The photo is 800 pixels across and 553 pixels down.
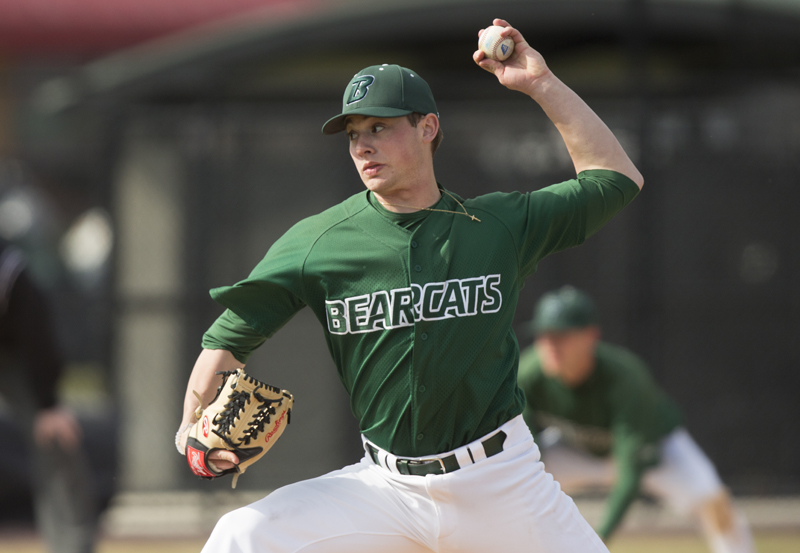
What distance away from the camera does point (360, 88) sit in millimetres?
2949

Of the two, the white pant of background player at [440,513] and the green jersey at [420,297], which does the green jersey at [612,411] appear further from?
the green jersey at [420,297]

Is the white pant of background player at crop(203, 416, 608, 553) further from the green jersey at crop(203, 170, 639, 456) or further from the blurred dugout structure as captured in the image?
the blurred dugout structure

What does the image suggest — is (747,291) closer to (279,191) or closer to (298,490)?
(279,191)

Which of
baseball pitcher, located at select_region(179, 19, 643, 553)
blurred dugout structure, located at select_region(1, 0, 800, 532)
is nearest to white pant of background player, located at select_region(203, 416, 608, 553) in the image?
baseball pitcher, located at select_region(179, 19, 643, 553)

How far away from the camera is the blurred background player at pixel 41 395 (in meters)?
5.25

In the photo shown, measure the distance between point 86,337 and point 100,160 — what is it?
74.3 inches

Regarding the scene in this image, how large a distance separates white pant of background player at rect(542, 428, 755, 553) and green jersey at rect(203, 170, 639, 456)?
9.89ft

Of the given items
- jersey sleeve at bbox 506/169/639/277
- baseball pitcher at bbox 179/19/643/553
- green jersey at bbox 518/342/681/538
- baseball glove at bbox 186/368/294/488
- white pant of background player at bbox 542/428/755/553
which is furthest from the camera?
white pant of background player at bbox 542/428/755/553

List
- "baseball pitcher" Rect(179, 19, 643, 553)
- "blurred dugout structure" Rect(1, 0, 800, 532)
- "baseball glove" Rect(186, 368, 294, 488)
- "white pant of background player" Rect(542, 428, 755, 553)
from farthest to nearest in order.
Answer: "blurred dugout structure" Rect(1, 0, 800, 532)
"white pant of background player" Rect(542, 428, 755, 553)
"baseball pitcher" Rect(179, 19, 643, 553)
"baseball glove" Rect(186, 368, 294, 488)

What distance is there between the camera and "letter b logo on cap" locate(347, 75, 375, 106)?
293cm

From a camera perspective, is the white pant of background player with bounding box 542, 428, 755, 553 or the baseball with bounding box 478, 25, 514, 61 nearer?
the baseball with bounding box 478, 25, 514, 61

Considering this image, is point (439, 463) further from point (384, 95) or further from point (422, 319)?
point (384, 95)

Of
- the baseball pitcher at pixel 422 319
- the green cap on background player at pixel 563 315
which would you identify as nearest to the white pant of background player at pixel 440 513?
the baseball pitcher at pixel 422 319

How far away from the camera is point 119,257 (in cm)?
809
